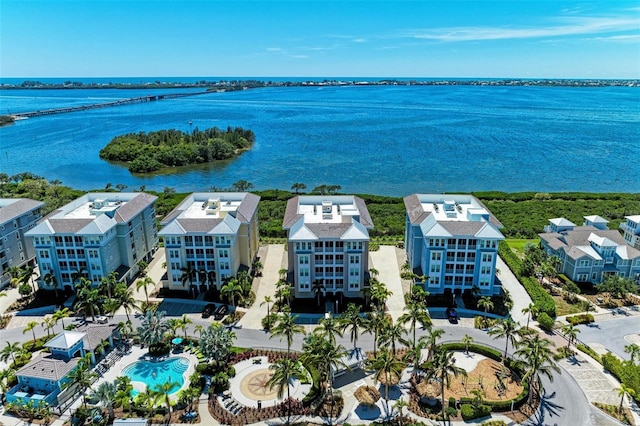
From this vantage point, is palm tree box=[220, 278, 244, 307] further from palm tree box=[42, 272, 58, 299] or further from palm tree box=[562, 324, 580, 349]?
palm tree box=[562, 324, 580, 349]

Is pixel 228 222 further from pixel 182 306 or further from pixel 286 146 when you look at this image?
pixel 286 146

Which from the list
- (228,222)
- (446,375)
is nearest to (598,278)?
(446,375)

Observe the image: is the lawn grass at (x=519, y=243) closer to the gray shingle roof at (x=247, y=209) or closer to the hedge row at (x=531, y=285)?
Result: the hedge row at (x=531, y=285)

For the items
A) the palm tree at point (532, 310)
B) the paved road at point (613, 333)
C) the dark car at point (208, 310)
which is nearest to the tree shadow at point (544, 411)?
the palm tree at point (532, 310)

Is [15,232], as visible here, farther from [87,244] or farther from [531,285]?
[531,285]

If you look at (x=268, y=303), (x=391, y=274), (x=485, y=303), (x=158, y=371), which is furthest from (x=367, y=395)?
(x=391, y=274)
